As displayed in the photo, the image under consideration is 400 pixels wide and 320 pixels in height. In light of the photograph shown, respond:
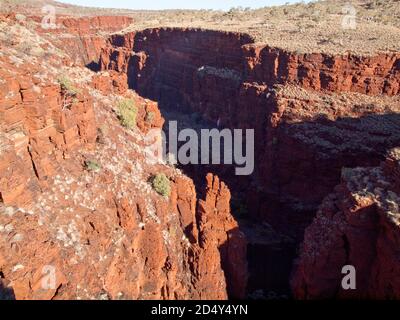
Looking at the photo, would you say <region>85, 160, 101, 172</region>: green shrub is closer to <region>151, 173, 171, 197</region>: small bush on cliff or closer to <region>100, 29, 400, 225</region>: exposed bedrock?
<region>151, 173, 171, 197</region>: small bush on cliff

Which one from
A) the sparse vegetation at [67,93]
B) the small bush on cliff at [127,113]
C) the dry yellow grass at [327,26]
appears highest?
the dry yellow grass at [327,26]

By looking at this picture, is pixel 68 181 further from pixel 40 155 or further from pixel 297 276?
pixel 297 276

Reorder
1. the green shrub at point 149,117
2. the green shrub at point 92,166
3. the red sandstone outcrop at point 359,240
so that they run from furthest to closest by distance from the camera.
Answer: the green shrub at point 149,117, the green shrub at point 92,166, the red sandstone outcrop at point 359,240

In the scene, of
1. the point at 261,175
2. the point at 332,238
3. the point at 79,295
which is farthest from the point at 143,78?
the point at 79,295
